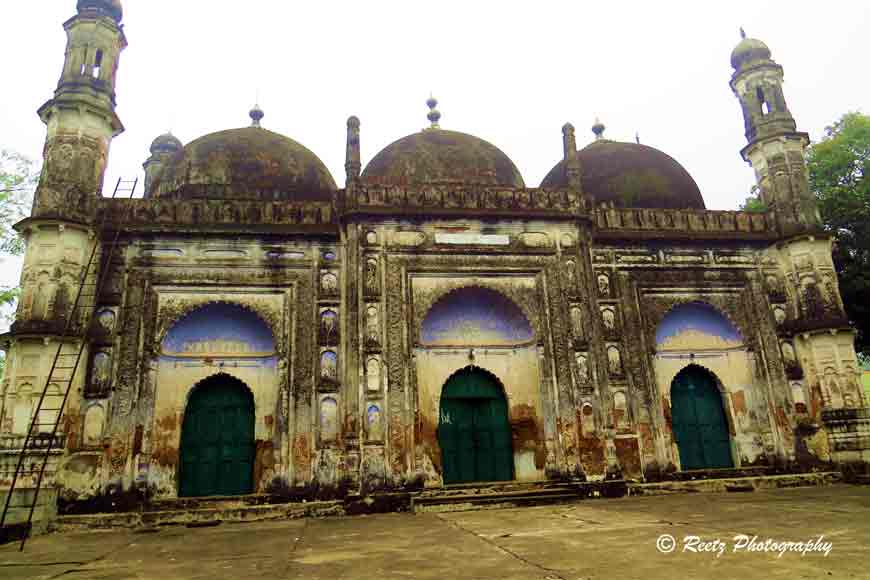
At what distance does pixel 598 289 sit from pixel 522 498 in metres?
4.69

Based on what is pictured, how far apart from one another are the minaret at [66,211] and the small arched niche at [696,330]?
38.0 feet

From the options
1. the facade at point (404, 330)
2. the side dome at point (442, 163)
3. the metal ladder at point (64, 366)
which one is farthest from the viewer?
the side dome at point (442, 163)

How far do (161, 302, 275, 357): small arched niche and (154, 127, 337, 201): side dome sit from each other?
2.96m

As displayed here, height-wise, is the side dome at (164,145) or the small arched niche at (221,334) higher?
the side dome at (164,145)

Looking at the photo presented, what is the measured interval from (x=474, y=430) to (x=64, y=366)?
740 centimetres

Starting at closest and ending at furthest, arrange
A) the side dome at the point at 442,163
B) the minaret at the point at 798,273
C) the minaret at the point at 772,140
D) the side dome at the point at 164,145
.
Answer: the minaret at the point at 798,273 → the minaret at the point at 772,140 → the side dome at the point at 442,163 → the side dome at the point at 164,145

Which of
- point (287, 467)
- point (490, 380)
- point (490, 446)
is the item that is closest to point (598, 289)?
point (490, 380)

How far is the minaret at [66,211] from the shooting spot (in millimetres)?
9750

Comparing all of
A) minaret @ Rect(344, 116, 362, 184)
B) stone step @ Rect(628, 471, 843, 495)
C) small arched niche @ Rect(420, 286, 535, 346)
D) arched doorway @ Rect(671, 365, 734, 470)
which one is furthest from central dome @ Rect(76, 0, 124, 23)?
arched doorway @ Rect(671, 365, 734, 470)

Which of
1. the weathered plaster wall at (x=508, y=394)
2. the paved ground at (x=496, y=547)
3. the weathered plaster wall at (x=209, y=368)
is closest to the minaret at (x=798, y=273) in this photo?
the paved ground at (x=496, y=547)

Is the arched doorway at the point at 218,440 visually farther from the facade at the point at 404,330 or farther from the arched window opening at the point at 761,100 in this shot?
the arched window opening at the point at 761,100

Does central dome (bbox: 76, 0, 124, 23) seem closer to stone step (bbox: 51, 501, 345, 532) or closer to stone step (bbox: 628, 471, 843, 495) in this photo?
stone step (bbox: 51, 501, 345, 532)

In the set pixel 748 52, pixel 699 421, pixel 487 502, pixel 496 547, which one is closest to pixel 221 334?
pixel 487 502

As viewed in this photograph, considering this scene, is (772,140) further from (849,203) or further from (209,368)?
(209,368)
